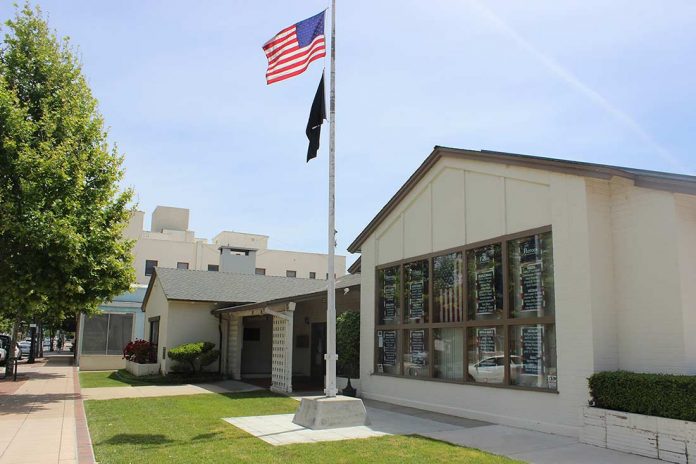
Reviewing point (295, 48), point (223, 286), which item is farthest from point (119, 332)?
point (295, 48)

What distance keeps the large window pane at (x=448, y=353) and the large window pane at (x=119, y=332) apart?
2074 centimetres

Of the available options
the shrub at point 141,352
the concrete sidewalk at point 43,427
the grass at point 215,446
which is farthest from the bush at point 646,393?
the shrub at point 141,352

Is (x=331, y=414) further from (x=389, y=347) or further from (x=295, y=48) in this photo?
(x=295, y=48)

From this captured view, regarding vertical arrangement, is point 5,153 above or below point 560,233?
above

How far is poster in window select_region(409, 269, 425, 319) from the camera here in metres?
13.9

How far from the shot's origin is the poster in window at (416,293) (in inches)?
547

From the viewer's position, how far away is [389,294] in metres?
15.2

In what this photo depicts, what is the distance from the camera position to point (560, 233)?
10.1 meters

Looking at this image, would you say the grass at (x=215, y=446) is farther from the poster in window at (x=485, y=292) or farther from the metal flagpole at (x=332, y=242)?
the poster in window at (x=485, y=292)

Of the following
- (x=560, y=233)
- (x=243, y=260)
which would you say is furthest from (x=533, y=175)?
(x=243, y=260)

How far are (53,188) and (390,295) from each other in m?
9.27

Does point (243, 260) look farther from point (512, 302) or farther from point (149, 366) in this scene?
point (512, 302)

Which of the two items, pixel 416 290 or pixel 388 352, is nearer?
pixel 416 290

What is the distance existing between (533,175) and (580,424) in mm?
4607
